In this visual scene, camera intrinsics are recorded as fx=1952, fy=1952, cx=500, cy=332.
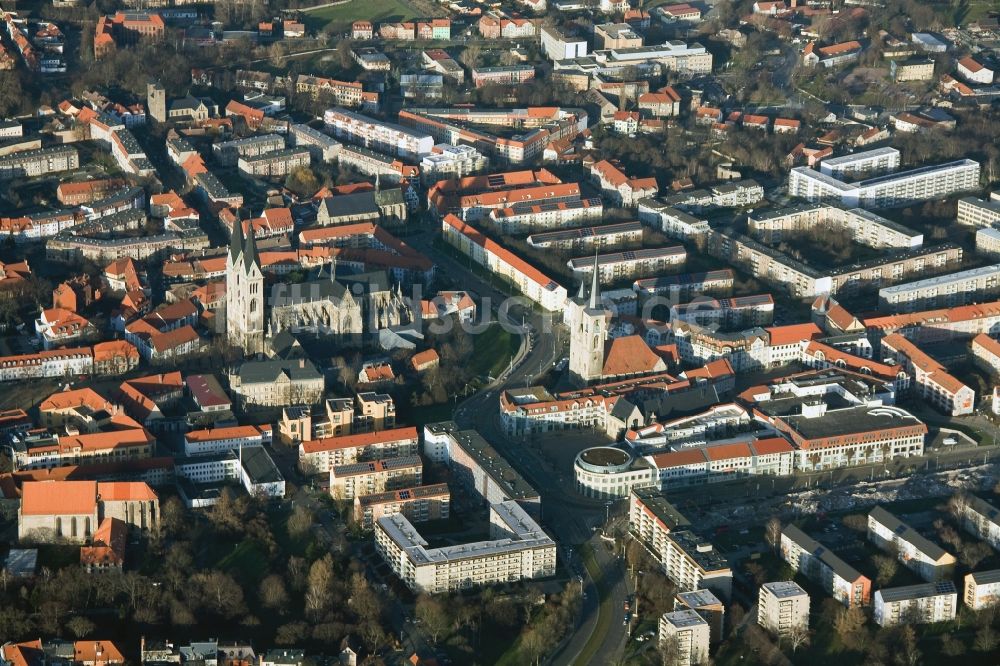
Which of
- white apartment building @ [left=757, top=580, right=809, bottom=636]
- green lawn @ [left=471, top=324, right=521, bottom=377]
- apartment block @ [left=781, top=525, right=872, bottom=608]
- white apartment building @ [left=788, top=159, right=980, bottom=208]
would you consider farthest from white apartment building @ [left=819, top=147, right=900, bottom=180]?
white apartment building @ [left=757, top=580, right=809, bottom=636]

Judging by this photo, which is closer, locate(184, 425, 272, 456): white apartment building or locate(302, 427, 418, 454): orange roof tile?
locate(302, 427, 418, 454): orange roof tile

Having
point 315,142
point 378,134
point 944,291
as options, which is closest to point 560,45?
point 378,134

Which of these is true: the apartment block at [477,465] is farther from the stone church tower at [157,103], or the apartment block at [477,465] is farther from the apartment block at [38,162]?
the stone church tower at [157,103]

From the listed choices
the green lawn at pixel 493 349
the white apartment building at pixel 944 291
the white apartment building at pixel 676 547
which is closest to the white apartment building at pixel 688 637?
the white apartment building at pixel 676 547

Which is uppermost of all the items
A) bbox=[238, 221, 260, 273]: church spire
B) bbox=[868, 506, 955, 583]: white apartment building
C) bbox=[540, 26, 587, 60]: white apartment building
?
bbox=[238, 221, 260, 273]: church spire

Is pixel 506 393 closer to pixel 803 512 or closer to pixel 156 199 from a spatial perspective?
pixel 803 512

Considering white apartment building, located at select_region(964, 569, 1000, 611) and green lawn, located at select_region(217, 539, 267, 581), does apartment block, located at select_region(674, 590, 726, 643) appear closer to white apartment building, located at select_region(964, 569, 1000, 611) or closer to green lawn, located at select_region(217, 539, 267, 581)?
white apartment building, located at select_region(964, 569, 1000, 611)

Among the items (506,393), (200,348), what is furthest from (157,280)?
(506,393)
